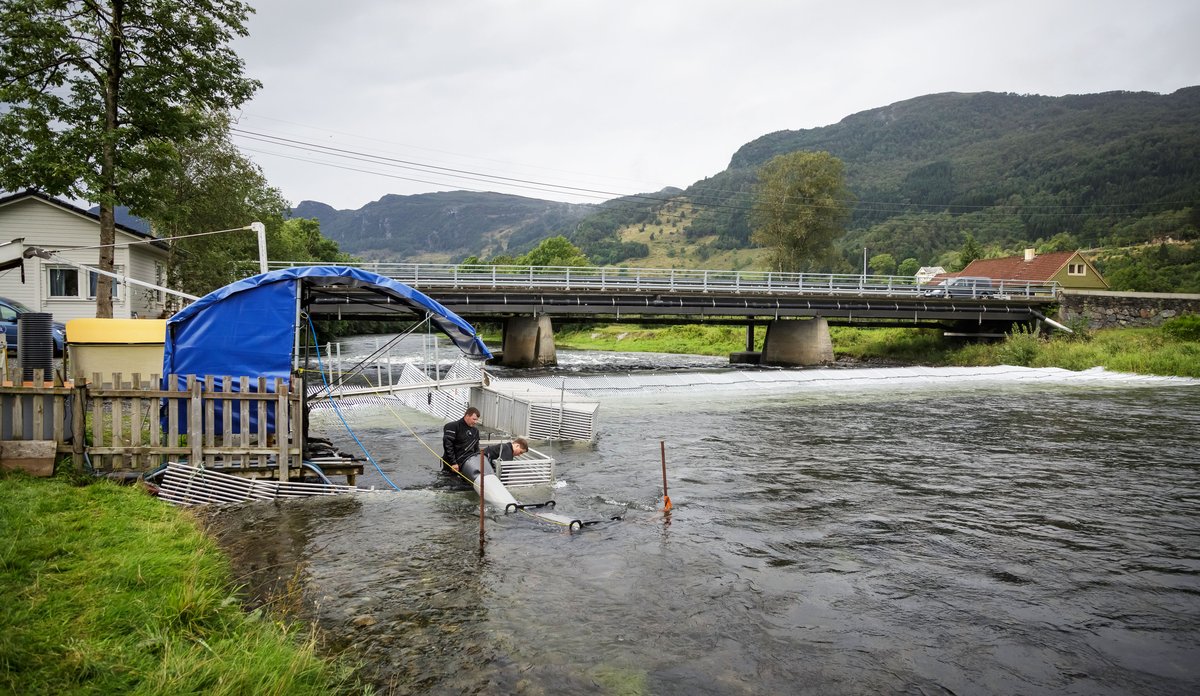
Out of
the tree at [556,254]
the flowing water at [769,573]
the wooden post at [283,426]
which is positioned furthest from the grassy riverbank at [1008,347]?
the wooden post at [283,426]

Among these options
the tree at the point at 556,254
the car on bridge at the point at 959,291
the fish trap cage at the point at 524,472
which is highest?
the tree at the point at 556,254

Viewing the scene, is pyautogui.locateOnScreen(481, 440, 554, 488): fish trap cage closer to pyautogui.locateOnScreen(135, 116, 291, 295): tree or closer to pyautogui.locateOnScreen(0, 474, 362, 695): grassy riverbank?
pyautogui.locateOnScreen(0, 474, 362, 695): grassy riverbank

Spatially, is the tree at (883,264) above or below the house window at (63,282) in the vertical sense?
above

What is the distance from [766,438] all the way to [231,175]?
37905 millimetres

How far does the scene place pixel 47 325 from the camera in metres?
13.0

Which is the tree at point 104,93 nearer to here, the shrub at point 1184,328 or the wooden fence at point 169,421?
the wooden fence at point 169,421

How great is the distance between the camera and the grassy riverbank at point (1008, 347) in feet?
133

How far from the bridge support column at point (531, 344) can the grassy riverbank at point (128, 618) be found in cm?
4004

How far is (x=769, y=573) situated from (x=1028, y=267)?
76.1 m

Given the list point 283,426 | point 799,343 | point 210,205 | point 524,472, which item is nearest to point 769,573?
point 524,472

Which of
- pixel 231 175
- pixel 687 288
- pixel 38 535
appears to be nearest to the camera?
pixel 38 535

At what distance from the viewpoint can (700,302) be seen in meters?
47.0

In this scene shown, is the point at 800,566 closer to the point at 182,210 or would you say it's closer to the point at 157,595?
the point at 157,595

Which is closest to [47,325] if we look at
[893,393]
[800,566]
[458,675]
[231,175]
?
[458,675]
